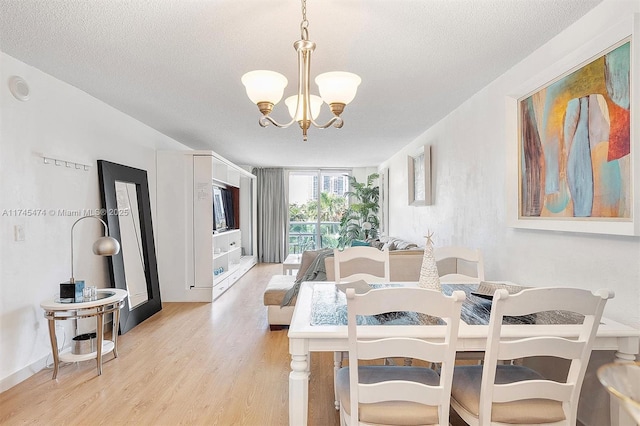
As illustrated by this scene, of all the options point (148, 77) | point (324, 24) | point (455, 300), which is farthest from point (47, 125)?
point (455, 300)

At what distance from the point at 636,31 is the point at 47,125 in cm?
377

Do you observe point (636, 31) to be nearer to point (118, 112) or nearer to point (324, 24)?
point (324, 24)

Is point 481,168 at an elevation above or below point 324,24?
below

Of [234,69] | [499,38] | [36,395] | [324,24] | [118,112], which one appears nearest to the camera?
[324,24]

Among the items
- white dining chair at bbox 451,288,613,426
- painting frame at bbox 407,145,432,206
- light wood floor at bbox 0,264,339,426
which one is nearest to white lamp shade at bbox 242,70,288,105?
white dining chair at bbox 451,288,613,426

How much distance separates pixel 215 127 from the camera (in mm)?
4516

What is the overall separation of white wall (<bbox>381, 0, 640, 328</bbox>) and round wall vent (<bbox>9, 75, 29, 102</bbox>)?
3475 mm

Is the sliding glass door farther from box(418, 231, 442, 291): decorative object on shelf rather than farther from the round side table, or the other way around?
box(418, 231, 442, 291): decorative object on shelf

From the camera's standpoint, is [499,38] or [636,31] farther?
[499,38]

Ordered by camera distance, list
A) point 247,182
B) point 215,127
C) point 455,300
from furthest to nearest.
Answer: point 247,182
point 215,127
point 455,300

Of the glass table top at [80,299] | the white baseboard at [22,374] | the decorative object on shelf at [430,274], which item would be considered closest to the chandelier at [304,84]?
the decorative object on shelf at [430,274]

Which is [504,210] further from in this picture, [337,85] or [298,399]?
[298,399]

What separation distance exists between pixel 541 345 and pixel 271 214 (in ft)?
24.4

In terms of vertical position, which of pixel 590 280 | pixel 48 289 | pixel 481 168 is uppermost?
pixel 481 168
